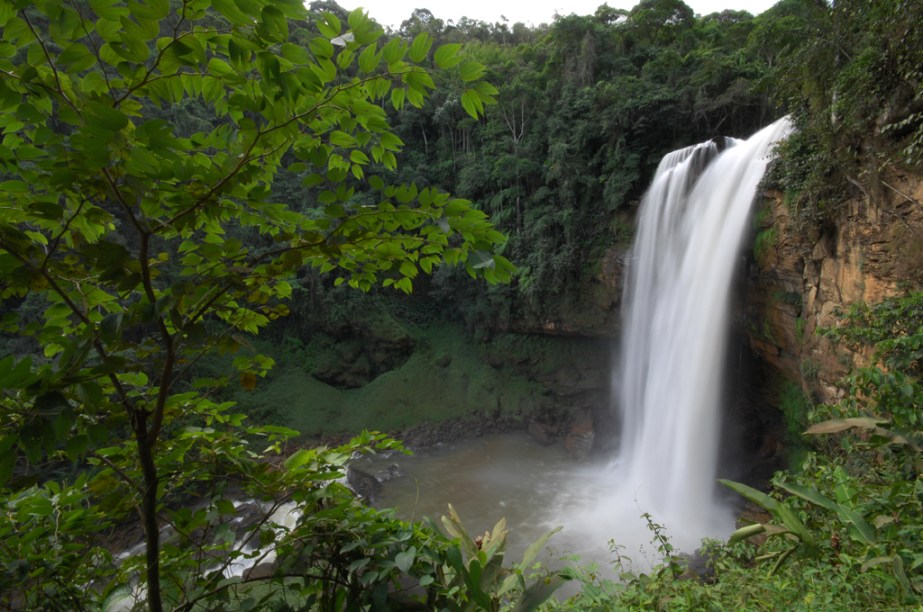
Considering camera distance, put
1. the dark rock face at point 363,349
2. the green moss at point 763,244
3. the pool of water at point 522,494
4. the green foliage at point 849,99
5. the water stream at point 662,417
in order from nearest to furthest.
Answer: the green foliage at point 849,99 → the green moss at point 763,244 → the pool of water at point 522,494 → the water stream at point 662,417 → the dark rock face at point 363,349

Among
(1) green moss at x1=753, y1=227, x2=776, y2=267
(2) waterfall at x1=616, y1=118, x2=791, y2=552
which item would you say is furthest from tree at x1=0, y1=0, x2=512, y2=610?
(2) waterfall at x1=616, y1=118, x2=791, y2=552

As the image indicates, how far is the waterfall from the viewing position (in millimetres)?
8922

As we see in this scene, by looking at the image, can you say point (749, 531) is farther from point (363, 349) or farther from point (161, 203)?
point (363, 349)

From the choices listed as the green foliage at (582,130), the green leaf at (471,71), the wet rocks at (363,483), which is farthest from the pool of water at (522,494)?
the green leaf at (471,71)

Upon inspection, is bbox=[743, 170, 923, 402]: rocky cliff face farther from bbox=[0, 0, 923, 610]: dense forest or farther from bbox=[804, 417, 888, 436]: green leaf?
bbox=[804, 417, 888, 436]: green leaf

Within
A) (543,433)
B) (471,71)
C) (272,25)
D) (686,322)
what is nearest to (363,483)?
(543,433)

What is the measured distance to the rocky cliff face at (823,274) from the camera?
527cm

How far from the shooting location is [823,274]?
6891mm

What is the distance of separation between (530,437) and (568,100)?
11089 millimetres

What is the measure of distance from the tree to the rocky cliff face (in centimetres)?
653

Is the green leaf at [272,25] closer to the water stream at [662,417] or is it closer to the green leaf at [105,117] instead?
the green leaf at [105,117]

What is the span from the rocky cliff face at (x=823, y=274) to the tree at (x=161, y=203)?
653cm

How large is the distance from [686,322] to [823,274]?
320cm

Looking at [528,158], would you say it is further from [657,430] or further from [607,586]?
[607,586]
